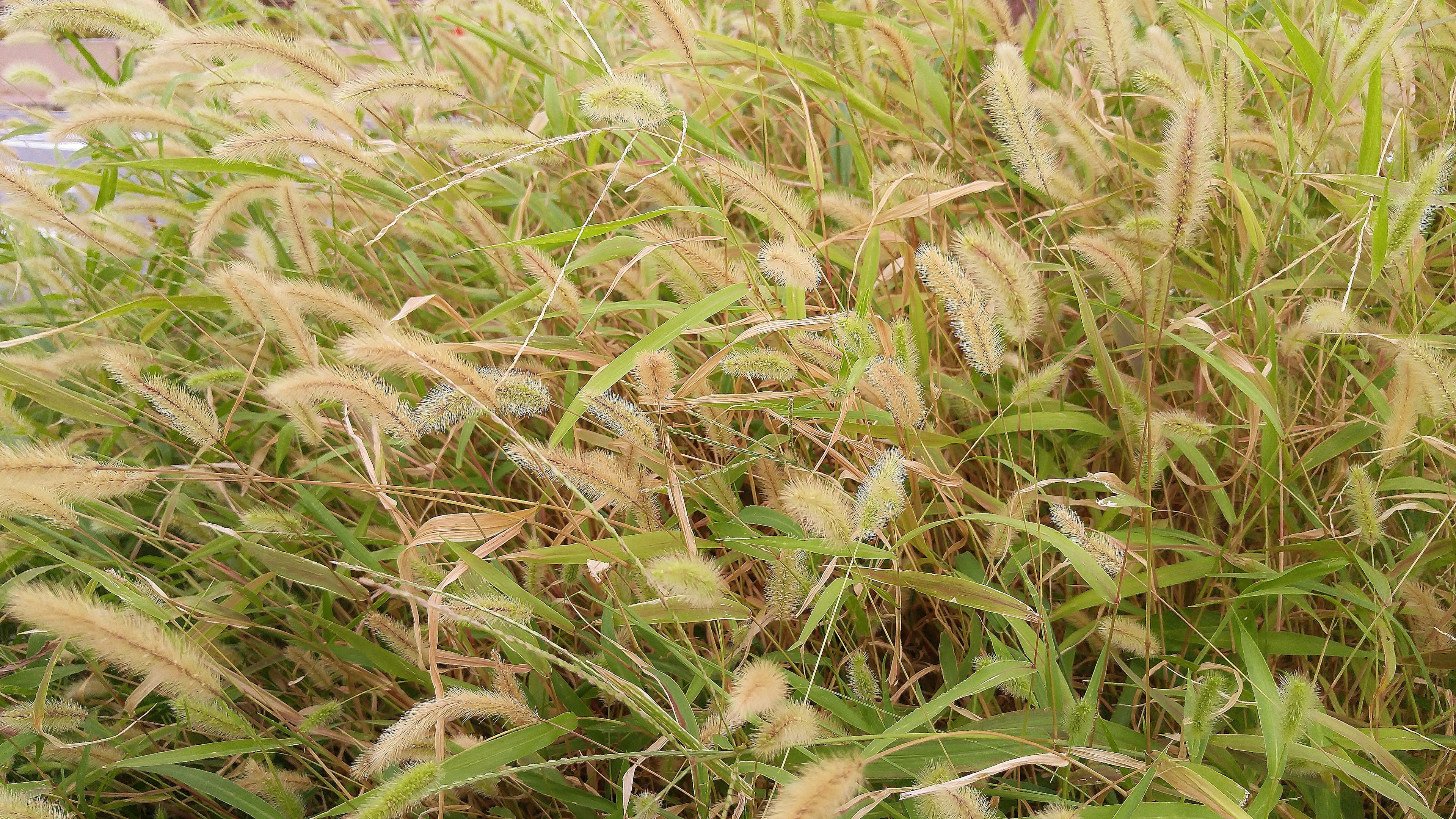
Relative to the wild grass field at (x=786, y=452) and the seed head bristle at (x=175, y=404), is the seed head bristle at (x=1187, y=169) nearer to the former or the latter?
the wild grass field at (x=786, y=452)

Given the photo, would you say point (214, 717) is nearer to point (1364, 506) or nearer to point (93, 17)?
point (93, 17)

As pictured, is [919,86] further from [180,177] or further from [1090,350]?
[180,177]

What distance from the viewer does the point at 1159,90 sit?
126 cm

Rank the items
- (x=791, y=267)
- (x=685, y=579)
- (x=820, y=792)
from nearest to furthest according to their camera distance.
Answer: (x=820, y=792) → (x=685, y=579) → (x=791, y=267)

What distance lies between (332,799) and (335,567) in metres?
0.33

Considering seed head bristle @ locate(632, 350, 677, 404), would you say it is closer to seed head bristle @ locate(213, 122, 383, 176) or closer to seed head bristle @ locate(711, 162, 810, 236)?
seed head bristle @ locate(711, 162, 810, 236)

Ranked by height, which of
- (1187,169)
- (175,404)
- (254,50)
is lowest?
(175,404)

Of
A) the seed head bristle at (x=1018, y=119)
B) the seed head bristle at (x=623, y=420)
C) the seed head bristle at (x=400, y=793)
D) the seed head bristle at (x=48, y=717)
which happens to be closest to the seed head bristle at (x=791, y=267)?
the seed head bristle at (x=623, y=420)

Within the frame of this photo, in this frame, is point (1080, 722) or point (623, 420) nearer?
point (1080, 722)

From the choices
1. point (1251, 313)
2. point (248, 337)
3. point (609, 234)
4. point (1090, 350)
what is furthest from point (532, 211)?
point (1251, 313)

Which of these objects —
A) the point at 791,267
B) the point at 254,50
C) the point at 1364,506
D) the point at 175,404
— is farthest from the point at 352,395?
the point at 1364,506

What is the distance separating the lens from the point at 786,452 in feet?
4.15

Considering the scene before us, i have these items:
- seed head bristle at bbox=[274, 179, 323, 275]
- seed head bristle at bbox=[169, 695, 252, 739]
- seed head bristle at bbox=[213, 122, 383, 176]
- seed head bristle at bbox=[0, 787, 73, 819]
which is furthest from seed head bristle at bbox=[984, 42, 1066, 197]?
seed head bristle at bbox=[0, 787, 73, 819]

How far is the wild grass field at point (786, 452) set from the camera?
0.97m
